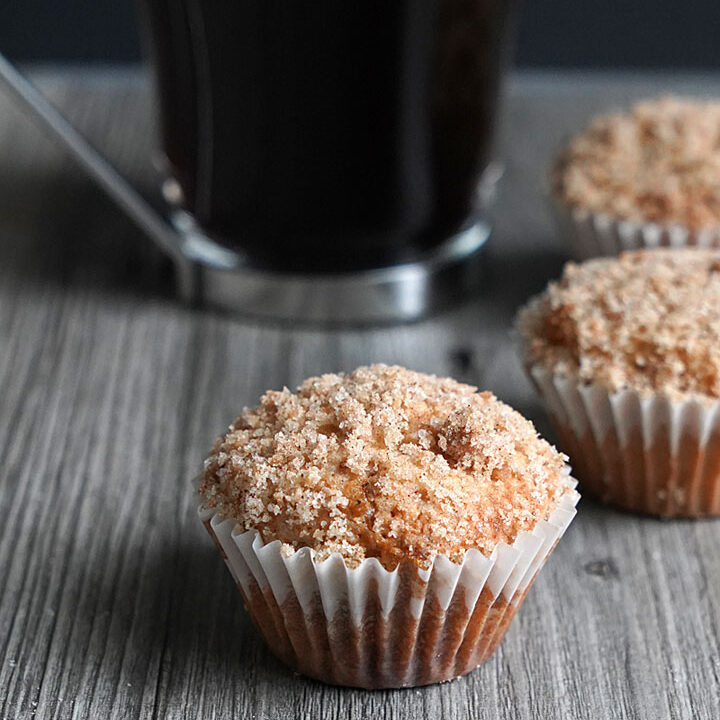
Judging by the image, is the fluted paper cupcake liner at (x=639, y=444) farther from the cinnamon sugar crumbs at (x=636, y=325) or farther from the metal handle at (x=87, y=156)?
the metal handle at (x=87, y=156)

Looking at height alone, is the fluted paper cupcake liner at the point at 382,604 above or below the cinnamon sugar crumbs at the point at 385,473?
below

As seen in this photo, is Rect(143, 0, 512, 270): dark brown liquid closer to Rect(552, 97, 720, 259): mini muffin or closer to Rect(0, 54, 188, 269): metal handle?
Rect(0, 54, 188, 269): metal handle

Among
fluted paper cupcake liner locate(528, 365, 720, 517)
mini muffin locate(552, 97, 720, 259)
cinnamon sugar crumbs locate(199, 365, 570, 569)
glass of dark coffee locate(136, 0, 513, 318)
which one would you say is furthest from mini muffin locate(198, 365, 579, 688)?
mini muffin locate(552, 97, 720, 259)

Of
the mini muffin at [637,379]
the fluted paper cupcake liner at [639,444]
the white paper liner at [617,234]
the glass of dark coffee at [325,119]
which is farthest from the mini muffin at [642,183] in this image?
the fluted paper cupcake liner at [639,444]

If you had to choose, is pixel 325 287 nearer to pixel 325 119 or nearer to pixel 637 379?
pixel 325 119

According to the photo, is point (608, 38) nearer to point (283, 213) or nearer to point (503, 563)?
point (283, 213)

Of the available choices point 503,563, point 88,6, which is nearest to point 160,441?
point 503,563

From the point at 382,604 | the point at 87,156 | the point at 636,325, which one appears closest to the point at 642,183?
the point at 636,325
